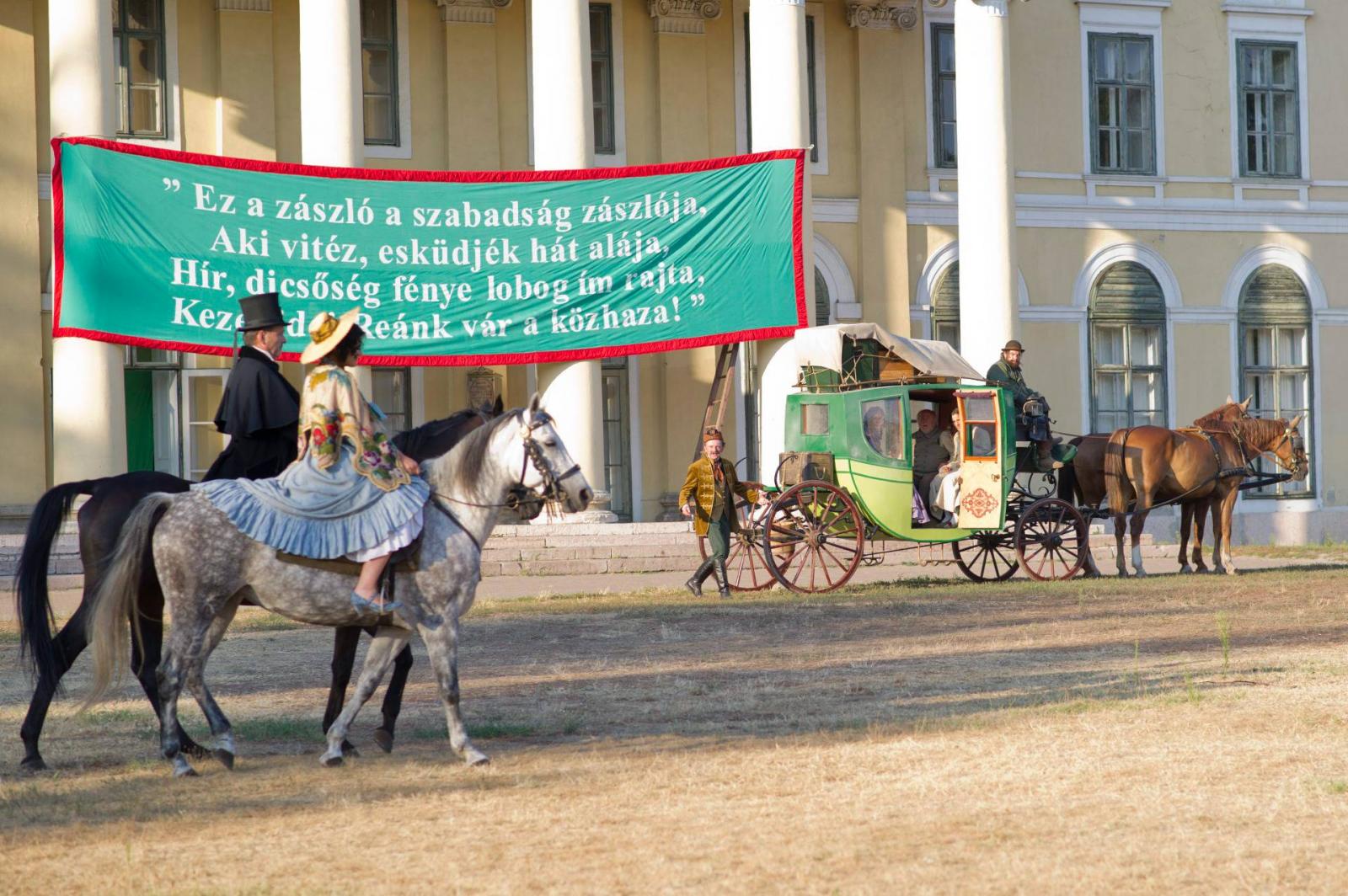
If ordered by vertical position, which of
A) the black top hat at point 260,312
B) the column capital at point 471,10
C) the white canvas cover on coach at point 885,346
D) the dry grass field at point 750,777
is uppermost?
the column capital at point 471,10

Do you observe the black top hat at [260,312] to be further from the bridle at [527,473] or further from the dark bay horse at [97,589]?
the bridle at [527,473]

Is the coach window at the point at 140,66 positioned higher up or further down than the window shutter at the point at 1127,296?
higher up

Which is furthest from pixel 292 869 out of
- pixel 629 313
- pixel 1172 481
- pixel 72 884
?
pixel 629 313

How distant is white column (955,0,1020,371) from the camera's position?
84.3ft

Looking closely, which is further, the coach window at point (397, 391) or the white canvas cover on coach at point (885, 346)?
the coach window at point (397, 391)

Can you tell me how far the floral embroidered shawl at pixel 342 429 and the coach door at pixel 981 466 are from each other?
416 inches

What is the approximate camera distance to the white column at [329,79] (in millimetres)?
22656

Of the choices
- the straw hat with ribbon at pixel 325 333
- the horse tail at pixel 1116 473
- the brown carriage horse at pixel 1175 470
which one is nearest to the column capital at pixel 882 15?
the brown carriage horse at pixel 1175 470

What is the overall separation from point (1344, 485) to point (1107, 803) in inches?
970

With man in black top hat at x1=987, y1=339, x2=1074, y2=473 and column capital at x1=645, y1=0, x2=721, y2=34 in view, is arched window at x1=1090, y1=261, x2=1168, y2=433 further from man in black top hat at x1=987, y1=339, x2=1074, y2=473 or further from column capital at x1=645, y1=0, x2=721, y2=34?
man in black top hat at x1=987, y1=339, x2=1074, y2=473

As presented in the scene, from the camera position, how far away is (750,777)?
7.90 meters

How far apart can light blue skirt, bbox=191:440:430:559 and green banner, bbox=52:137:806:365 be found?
1381 centimetres

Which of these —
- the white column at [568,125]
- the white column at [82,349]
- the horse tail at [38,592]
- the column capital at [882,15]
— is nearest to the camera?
the horse tail at [38,592]

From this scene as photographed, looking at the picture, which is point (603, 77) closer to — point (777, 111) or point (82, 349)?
point (777, 111)
